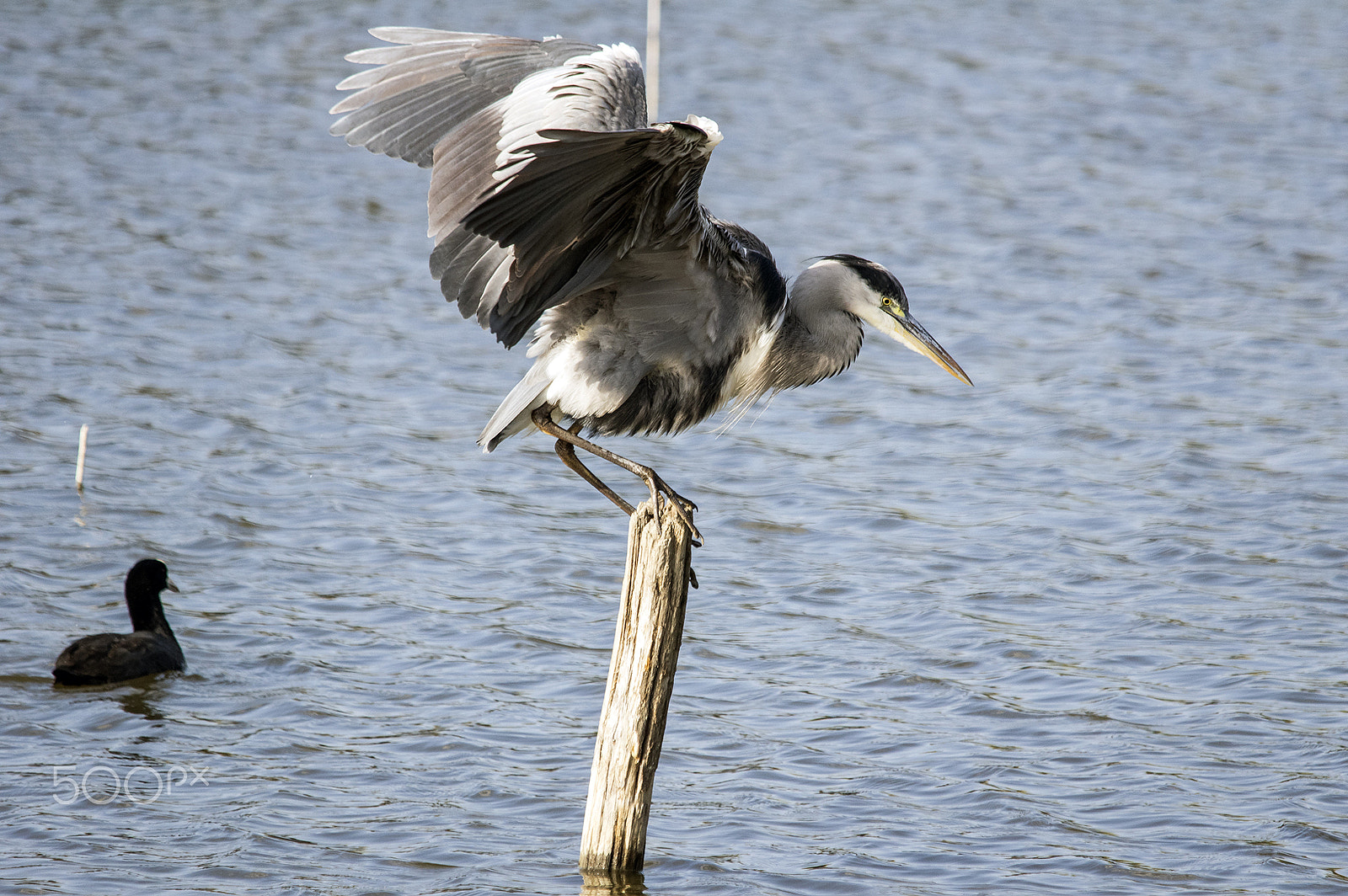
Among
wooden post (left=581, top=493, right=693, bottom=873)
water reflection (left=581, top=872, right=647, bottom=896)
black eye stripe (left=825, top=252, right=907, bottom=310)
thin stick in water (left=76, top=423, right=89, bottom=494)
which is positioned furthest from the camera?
thin stick in water (left=76, top=423, right=89, bottom=494)

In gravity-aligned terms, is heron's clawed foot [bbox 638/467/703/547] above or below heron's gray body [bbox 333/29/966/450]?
below

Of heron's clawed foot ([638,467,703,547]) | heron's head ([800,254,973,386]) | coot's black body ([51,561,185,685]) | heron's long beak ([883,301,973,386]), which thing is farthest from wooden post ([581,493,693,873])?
coot's black body ([51,561,185,685])

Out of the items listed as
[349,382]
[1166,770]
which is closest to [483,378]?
[349,382]

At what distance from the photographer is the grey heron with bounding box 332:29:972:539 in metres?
4.26

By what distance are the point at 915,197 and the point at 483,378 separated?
201 inches

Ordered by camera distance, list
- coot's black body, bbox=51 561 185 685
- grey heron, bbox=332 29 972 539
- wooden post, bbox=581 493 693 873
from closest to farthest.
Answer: grey heron, bbox=332 29 972 539, wooden post, bbox=581 493 693 873, coot's black body, bbox=51 561 185 685

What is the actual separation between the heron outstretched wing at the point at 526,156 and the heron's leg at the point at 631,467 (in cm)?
41

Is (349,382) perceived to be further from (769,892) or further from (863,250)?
(769,892)

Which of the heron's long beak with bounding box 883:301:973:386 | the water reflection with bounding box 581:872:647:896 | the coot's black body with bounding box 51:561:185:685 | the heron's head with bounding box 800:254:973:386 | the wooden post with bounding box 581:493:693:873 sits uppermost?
the heron's head with bounding box 800:254:973:386

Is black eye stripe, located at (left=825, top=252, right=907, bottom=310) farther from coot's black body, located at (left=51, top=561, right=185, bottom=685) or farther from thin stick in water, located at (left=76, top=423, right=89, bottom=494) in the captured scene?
thin stick in water, located at (left=76, top=423, right=89, bottom=494)

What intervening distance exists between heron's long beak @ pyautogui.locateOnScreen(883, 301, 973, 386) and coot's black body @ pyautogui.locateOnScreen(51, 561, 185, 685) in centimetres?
354

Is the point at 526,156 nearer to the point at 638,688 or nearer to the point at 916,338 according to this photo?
the point at 638,688

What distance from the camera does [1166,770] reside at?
639 cm

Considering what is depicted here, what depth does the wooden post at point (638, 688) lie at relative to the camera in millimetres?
4664
